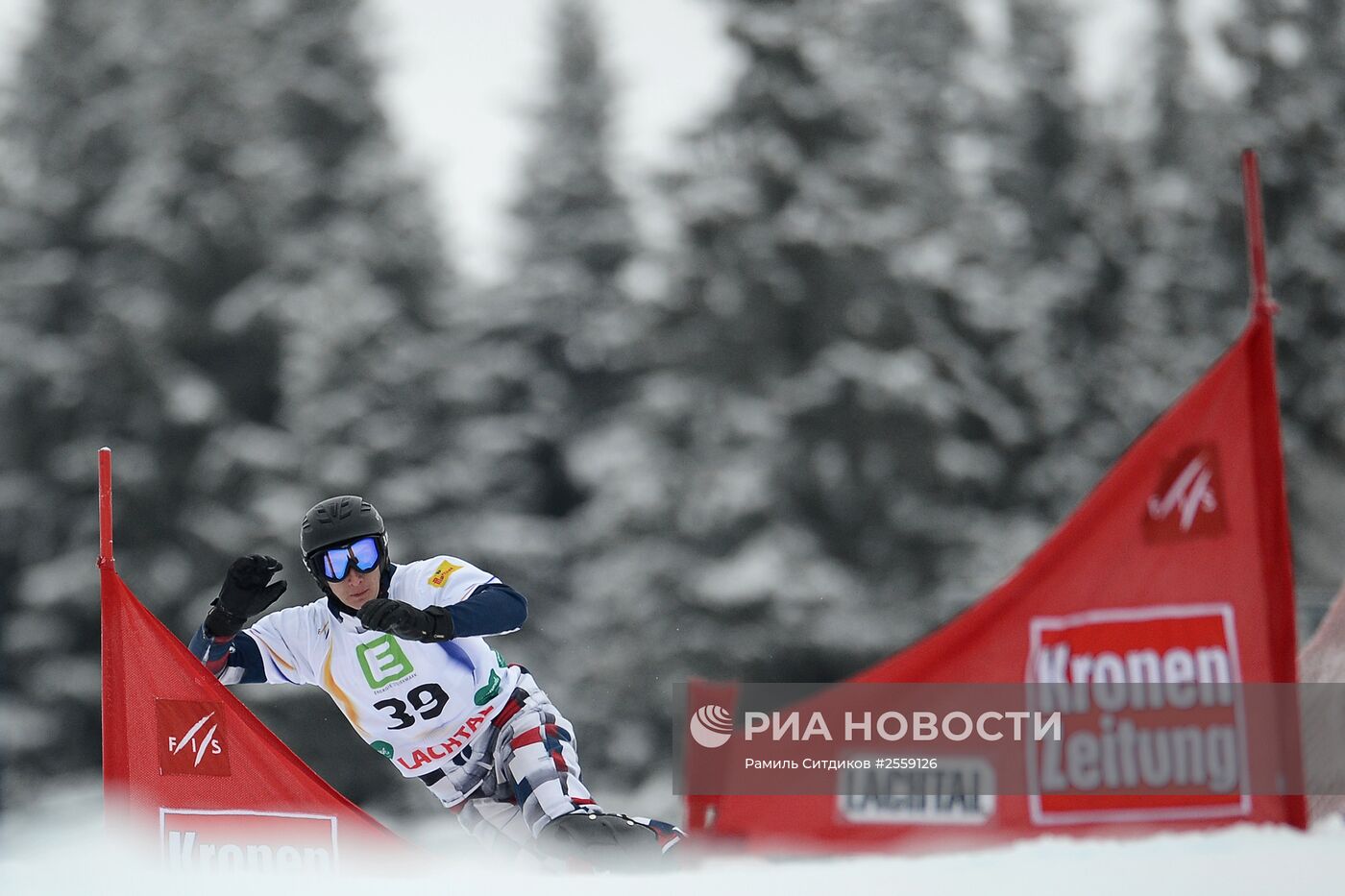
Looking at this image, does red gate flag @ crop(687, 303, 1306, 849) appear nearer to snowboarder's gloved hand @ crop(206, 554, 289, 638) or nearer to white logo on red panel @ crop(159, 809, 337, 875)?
white logo on red panel @ crop(159, 809, 337, 875)

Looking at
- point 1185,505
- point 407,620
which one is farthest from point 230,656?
point 1185,505

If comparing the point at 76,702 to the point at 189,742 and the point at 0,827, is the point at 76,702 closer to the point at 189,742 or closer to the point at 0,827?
the point at 0,827

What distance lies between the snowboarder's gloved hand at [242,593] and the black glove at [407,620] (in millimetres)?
533

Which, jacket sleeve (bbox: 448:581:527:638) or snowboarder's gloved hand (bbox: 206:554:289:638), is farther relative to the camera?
snowboarder's gloved hand (bbox: 206:554:289:638)

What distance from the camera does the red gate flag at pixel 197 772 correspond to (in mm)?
4848

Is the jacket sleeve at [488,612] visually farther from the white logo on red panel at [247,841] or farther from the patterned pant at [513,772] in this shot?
the white logo on red panel at [247,841]

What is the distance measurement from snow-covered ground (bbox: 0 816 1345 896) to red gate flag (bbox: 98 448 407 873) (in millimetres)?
124

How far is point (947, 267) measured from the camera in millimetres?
18078

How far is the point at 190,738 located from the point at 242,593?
49 centimetres

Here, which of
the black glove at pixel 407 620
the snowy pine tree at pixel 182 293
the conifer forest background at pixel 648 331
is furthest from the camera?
the snowy pine tree at pixel 182 293

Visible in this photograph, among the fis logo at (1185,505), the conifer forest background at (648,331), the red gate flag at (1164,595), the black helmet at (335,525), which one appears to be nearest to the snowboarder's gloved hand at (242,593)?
the black helmet at (335,525)

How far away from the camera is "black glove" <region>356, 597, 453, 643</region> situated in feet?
15.5

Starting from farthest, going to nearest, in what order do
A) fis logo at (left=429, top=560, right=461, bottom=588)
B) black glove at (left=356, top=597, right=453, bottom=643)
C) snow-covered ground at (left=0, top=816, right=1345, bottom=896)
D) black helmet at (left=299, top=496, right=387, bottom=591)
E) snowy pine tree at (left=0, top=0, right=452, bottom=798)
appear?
snowy pine tree at (left=0, top=0, right=452, bottom=798) < fis logo at (left=429, top=560, right=461, bottom=588) < black helmet at (left=299, top=496, right=387, bottom=591) < black glove at (left=356, top=597, right=453, bottom=643) < snow-covered ground at (left=0, top=816, right=1345, bottom=896)

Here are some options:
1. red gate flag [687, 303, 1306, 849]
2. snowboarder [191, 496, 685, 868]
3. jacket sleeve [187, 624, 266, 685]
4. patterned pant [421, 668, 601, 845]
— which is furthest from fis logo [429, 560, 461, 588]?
red gate flag [687, 303, 1306, 849]
